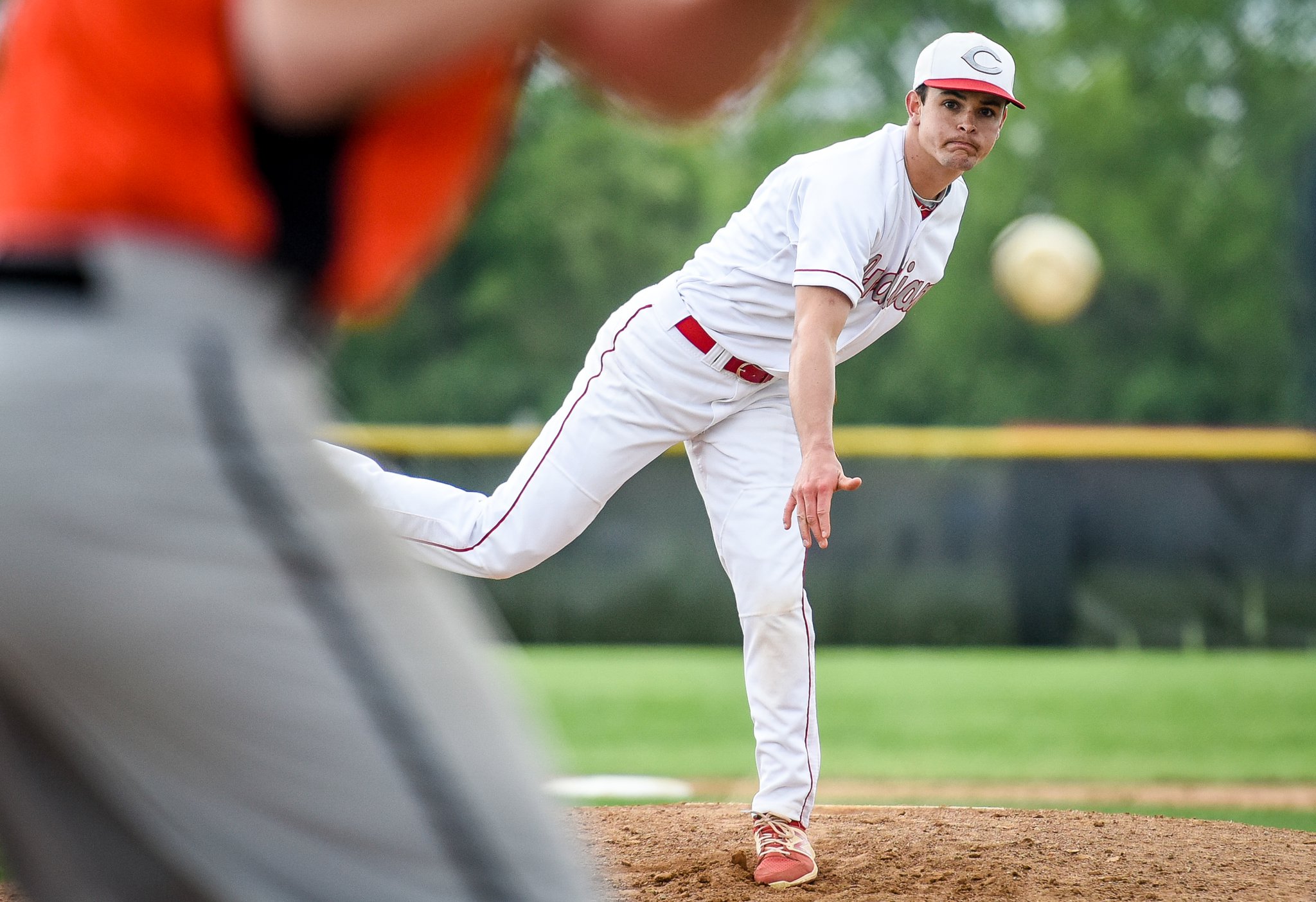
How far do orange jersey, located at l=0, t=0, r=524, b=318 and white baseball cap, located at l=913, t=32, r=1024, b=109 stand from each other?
2268 mm

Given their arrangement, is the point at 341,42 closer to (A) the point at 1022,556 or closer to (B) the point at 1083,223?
(A) the point at 1022,556

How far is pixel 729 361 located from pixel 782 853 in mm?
1125

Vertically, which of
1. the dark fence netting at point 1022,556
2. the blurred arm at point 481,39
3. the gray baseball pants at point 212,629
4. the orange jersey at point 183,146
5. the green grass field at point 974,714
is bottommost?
the green grass field at point 974,714

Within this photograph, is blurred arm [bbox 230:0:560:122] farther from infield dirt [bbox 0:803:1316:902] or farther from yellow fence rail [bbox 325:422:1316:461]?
yellow fence rail [bbox 325:422:1316:461]

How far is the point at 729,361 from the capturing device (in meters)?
3.54

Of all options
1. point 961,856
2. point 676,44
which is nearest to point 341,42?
point 676,44

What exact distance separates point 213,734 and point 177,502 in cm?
17

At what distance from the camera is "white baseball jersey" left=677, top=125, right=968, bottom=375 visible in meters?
3.32

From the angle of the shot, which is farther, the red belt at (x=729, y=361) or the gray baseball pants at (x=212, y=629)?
the red belt at (x=729, y=361)

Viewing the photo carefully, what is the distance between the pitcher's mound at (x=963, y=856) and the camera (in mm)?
3217

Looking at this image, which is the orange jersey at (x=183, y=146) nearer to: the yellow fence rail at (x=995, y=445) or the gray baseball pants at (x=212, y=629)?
the gray baseball pants at (x=212, y=629)

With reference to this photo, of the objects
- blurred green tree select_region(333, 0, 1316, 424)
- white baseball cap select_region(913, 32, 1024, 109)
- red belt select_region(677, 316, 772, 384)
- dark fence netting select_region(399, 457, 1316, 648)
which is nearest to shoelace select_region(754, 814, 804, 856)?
red belt select_region(677, 316, 772, 384)

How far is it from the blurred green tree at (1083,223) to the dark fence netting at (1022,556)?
12.3m

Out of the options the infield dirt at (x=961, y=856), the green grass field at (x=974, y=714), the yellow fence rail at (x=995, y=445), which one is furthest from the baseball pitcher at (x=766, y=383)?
the yellow fence rail at (x=995, y=445)
